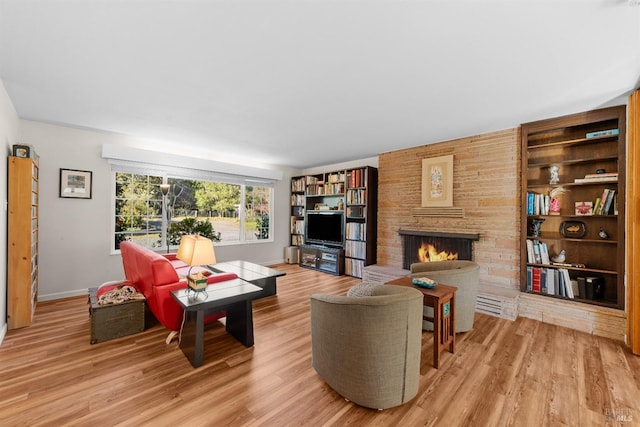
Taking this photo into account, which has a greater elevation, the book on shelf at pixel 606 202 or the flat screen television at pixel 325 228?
the book on shelf at pixel 606 202

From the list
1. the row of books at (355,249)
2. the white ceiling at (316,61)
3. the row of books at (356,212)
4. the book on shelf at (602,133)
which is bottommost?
the row of books at (355,249)

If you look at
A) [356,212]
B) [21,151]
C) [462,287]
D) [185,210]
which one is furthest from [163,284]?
[356,212]

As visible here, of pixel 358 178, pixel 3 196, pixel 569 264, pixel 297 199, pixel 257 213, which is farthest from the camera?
pixel 297 199

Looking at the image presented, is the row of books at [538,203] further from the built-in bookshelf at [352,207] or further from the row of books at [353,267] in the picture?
the row of books at [353,267]

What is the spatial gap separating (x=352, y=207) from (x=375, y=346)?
13.0ft

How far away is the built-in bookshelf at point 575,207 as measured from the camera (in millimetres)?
2959

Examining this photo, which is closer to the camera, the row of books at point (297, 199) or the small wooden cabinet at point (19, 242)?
the small wooden cabinet at point (19, 242)

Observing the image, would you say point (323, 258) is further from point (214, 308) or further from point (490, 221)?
point (214, 308)

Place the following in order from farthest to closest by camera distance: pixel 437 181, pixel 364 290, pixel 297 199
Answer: pixel 297 199, pixel 437 181, pixel 364 290

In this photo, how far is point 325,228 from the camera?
5.90m

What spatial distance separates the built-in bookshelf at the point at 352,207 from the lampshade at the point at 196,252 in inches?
136

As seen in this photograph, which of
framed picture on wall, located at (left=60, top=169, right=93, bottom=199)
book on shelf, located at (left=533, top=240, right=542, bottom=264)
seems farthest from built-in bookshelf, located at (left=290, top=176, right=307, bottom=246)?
book on shelf, located at (left=533, top=240, right=542, bottom=264)

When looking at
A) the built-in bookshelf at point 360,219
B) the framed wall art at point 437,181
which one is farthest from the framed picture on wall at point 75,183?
the framed wall art at point 437,181

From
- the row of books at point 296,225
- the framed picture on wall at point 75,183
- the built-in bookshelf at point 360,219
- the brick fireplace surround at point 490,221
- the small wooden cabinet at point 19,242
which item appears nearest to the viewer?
the small wooden cabinet at point 19,242
